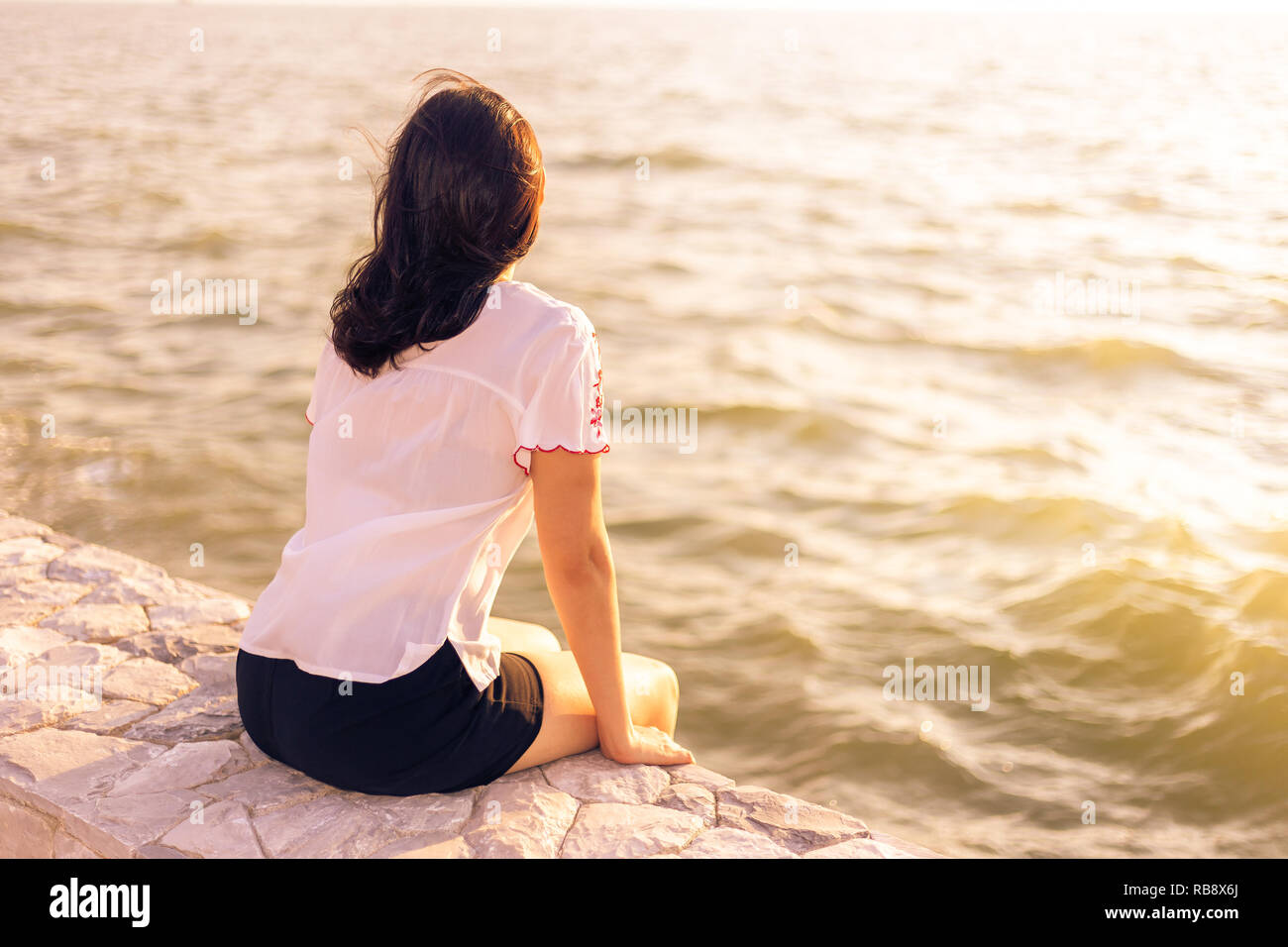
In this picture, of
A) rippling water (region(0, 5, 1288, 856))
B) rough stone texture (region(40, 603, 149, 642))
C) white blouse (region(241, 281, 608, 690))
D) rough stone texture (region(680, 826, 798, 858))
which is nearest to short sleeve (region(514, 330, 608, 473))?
white blouse (region(241, 281, 608, 690))

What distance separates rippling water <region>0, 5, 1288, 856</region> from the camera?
388 cm

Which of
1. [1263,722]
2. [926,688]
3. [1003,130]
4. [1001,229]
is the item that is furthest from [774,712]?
[1003,130]

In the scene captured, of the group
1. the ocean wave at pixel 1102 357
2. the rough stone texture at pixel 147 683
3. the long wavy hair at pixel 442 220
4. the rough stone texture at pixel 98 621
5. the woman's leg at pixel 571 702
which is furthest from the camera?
the ocean wave at pixel 1102 357

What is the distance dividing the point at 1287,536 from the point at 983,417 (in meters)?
1.88

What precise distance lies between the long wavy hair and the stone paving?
883mm

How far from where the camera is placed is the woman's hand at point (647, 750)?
2295 millimetres

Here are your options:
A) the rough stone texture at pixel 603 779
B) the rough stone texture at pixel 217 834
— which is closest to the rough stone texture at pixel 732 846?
the rough stone texture at pixel 603 779

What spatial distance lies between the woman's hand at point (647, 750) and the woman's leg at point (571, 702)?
0.13ft

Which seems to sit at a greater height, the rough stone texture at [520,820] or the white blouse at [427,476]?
the white blouse at [427,476]

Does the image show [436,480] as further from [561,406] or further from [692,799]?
[692,799]

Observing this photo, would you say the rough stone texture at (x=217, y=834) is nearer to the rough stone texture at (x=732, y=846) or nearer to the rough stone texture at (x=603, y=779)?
the rough stone texture at (x=603, y=779)

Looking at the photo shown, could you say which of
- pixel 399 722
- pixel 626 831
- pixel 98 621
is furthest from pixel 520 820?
pixel 98 621

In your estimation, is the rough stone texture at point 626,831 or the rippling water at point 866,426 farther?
the rippling water at point 866,426

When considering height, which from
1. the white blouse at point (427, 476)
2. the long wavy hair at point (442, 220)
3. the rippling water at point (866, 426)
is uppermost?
the long wavy hair at point (442, 220)
